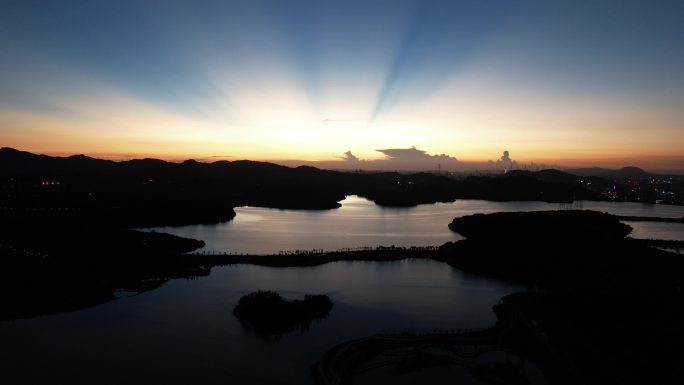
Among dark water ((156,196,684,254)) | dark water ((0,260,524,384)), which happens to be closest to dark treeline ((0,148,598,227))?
dark water ((156,196,684,254))

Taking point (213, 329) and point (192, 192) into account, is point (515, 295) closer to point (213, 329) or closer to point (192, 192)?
point (213, 329)

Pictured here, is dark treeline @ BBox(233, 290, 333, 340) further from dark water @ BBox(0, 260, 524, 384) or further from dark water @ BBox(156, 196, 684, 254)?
dark water @ BBox(156, 196, 684, 254)

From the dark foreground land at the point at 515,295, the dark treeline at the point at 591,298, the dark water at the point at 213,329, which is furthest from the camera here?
the dark water at the point at 213,329

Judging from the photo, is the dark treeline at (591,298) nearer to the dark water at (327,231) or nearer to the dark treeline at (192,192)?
the dark water at (327,231)

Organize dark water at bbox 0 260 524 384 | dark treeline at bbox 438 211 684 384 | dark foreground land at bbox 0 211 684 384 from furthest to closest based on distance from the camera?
1. dark water at bbox 0 260 524 384
2. dark foreground land at bbox 0 211 684 384
3. dark treeline at bbox 438 211 684 384

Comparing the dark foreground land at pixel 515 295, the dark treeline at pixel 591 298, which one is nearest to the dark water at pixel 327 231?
the dark foreground land at pixel 515 295

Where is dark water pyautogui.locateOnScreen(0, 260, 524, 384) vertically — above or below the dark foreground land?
below

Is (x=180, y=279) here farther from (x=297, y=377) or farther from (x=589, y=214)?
(x=589, y=214)
